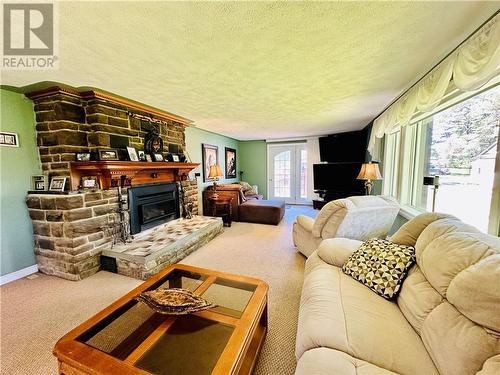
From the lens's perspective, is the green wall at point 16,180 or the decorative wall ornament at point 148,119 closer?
the green wall at point 16,180

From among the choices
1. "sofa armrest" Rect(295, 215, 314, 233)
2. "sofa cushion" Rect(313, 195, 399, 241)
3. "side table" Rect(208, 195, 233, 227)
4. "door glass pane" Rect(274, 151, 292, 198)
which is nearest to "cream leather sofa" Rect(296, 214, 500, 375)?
"sofa cushion" Rect(313, 195, 399, 241)

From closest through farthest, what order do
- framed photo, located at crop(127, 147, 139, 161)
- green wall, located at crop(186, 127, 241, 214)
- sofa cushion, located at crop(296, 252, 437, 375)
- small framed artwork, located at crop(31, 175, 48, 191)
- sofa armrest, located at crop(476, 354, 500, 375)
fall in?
sofa armrest, located at crop(476, 354, 500, 375) → sofa cushion, located at crop(296, 252, 437, 375) → small framed artwork, located at crop(31, 175, 48, 191) → framed photo, located at crop(127, 147, 139, 161) → green wall, located at crop(186, 127, 241, 214)

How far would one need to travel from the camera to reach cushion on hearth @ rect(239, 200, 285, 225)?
180 inches

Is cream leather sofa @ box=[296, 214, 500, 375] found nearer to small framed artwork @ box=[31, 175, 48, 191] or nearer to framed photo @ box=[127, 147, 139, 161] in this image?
framed photo @ box=[127, 147, 139, 161]

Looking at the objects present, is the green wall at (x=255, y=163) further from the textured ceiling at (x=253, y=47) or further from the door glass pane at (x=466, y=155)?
the door glass pane at (x=466, y=155)

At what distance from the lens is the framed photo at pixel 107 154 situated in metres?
2.64

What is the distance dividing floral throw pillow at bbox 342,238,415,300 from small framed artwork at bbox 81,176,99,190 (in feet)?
9.94

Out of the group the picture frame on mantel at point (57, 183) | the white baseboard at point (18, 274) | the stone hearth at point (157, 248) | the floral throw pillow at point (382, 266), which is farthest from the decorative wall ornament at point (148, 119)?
the floral throw pillow at point (382, 266)

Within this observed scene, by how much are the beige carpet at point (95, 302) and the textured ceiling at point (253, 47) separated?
7.32ft

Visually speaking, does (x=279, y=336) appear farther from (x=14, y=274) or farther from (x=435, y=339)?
(x=14, y=274)

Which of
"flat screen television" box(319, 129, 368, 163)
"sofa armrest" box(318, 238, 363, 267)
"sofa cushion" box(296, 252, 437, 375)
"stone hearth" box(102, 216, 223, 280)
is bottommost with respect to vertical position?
"stone hearth" box(102, 216, 223, 280)

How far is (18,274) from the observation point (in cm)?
246

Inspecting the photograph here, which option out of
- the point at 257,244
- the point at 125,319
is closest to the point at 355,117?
the point at 257,244

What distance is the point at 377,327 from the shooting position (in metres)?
1.09
